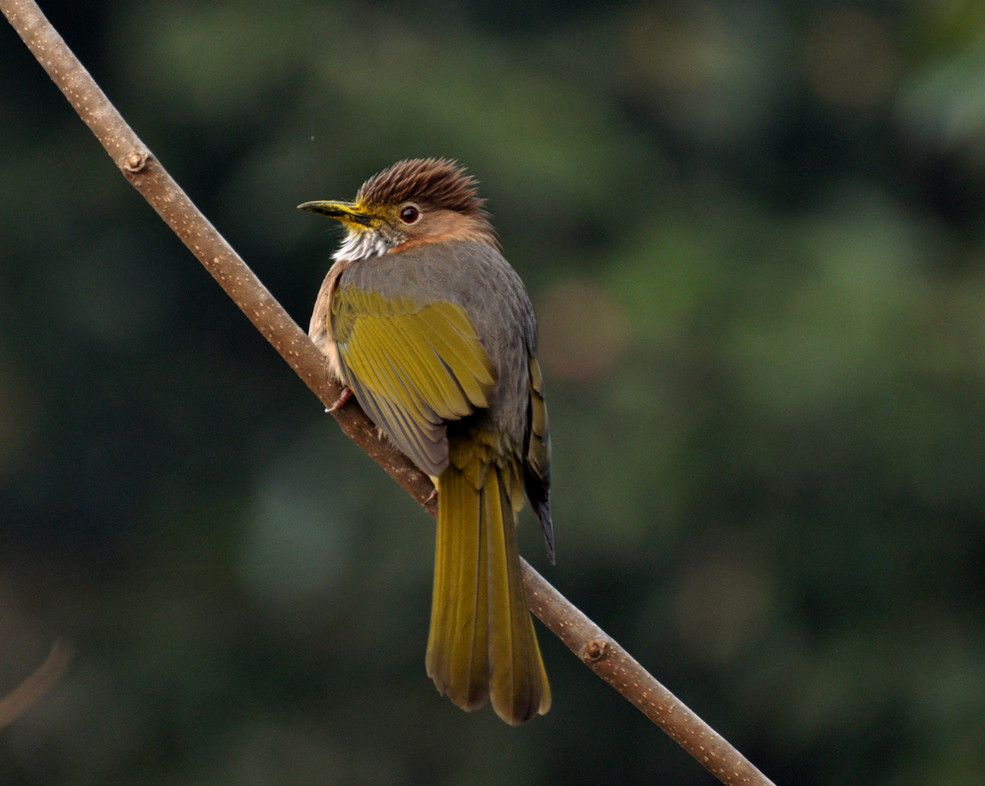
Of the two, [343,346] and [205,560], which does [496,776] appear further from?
[343,346]

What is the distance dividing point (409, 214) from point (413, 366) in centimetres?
83

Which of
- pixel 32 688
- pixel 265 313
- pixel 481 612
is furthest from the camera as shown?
pixel 265 313

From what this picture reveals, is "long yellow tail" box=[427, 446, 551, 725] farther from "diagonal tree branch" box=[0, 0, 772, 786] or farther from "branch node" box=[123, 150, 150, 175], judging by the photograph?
"branch node" box=[123, 150, 150, 175]

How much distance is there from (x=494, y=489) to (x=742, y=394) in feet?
20.6

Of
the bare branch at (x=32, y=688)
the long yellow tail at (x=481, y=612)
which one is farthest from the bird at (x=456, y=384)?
the bare branch at (x=32, y=688)

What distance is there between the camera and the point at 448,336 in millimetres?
3572

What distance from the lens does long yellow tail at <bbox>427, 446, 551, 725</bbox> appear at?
2.70 metres

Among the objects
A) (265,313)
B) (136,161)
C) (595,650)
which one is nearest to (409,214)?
(265,313)

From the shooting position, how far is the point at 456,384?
341cm

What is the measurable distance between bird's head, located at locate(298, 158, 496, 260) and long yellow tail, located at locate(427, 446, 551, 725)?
43.8 inches

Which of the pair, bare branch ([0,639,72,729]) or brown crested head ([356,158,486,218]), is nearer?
bare branch ([0,639,72,729])

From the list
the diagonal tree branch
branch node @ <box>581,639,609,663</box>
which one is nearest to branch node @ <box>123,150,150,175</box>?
the diagonal tree branch

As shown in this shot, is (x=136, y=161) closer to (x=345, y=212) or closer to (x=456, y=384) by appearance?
(x=456, y=384)

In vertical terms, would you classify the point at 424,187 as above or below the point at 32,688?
above
